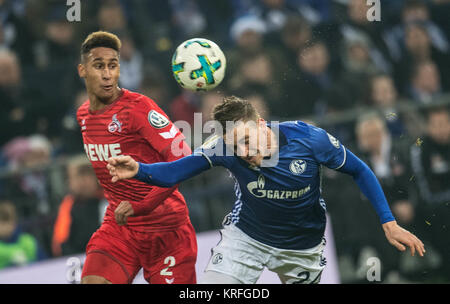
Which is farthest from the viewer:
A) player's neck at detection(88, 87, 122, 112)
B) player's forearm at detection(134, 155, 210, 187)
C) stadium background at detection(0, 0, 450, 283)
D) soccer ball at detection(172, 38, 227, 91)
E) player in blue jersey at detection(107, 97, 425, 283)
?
stadium background at detection(0, 0, 450, 283)

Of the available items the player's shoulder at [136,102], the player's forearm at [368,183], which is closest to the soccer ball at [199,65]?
the player's shoulder at [136,102]

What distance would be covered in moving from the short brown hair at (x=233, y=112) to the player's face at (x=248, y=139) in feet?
0.16

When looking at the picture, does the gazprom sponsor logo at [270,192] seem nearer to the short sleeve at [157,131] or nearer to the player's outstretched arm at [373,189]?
the player's outstretched arm at [373,189]

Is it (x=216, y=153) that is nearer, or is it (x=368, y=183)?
(x=216, y=153)

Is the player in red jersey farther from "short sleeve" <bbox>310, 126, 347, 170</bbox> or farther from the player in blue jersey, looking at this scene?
"short sleeve" <bbox>310, 126, 347, 170</bbox>

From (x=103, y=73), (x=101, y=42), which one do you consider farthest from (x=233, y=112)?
(x=101, y=42)

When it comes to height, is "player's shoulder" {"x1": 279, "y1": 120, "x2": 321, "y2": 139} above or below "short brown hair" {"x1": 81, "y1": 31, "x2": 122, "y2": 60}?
below

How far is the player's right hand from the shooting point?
4539mm

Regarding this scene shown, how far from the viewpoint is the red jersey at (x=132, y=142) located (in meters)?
5.16

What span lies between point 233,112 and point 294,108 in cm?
310

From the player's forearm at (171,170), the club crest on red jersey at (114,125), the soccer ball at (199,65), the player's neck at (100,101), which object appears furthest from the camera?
the soccer ball at (199,65)

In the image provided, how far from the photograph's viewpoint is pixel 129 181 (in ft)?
17.2

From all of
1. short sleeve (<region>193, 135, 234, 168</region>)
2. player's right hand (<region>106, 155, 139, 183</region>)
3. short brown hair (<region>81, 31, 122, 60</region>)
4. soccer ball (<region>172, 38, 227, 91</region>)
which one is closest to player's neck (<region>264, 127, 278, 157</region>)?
short sleeve (<region>193, 135, 234, 168</region>)

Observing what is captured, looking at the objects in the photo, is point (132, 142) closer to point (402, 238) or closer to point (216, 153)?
point (216, 153)
